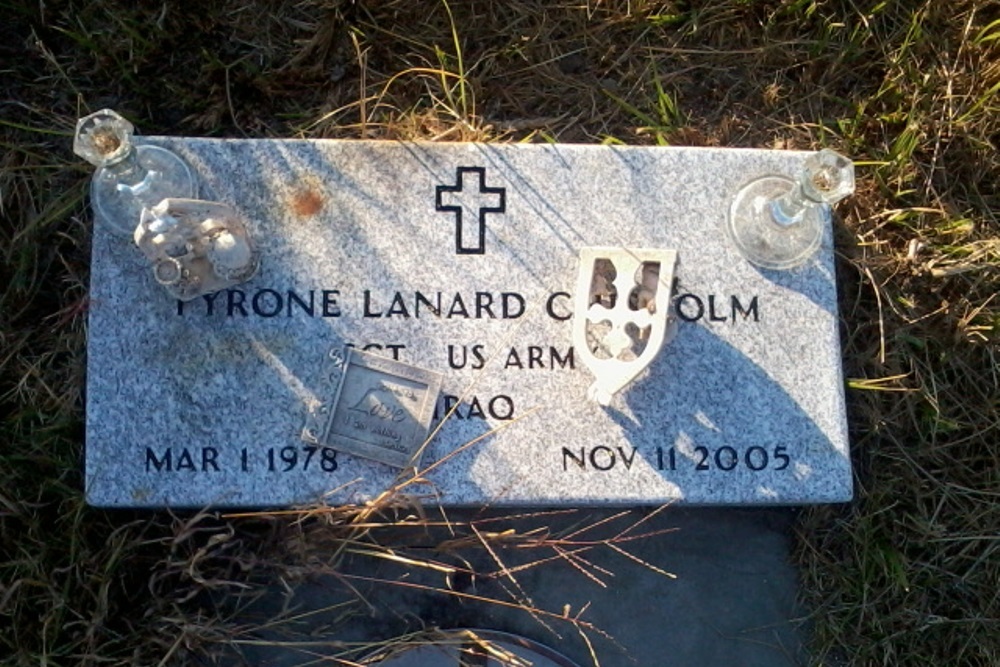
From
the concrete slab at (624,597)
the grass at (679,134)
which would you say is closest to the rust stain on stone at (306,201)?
the grass at (679,134)

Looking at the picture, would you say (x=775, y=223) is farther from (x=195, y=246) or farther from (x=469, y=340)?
(x=195, y=246)

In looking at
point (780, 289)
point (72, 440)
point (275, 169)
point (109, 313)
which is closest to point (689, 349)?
point (780, 289)

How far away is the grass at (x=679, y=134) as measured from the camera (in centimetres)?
210

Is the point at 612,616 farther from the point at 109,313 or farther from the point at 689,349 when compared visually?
the point at 109,313

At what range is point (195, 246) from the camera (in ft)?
6.04

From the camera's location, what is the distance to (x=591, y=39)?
2.26 metres

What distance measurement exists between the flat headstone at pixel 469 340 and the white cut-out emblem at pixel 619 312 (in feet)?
0.18

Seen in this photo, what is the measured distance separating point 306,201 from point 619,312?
27.2 inches

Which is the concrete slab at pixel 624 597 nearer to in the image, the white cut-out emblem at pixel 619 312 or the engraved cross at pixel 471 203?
the white cut-out emblem at pixel 619 312

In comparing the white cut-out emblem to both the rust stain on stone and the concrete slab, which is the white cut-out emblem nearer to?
the concrete slab

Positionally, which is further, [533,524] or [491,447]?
[533,524]

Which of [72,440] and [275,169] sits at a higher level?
[275,169]

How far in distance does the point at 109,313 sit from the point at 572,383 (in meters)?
0.95

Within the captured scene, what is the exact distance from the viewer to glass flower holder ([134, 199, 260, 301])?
5.80 ft
